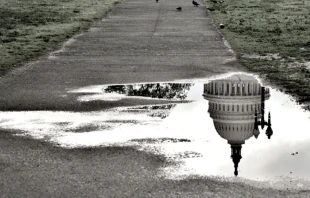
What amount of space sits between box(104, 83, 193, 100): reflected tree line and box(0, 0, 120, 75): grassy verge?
13.8 ft

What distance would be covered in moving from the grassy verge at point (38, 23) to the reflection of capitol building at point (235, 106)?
6461 mm

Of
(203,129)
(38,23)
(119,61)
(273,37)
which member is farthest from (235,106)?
(38,23)

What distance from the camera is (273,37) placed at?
26047 millimetres

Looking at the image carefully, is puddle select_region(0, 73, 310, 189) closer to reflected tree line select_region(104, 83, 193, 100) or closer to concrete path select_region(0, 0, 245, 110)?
reflected tree line select_region(104, 83, 193, 100)

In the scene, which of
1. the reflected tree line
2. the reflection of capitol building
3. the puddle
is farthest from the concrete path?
the reflection of capitol building

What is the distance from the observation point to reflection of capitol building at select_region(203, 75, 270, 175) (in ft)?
37.1

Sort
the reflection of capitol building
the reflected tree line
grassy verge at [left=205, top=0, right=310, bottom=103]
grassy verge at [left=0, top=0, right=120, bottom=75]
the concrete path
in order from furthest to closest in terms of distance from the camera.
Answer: grassy verge at [left=0, top=0, right=120, bottom=75]
grassy verge at [left=205, top=0, right=310, bottom=103]
the concrete path
the reflected tree line
the reflection of capitol building

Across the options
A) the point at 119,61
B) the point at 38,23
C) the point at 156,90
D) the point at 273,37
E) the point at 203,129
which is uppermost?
the point at 203,129

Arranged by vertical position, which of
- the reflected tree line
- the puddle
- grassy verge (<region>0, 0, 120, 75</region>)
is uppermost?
the puddle

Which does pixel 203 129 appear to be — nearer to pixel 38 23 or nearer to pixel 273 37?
pixel 273 37

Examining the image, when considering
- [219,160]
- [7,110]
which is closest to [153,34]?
[7,110]

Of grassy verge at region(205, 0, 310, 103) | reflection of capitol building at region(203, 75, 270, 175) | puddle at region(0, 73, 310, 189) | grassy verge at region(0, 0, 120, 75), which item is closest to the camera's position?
puddle at region(0, 73, 310, 189)

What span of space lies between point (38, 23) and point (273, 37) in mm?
12511

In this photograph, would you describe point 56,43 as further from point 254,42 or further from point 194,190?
point 194,190
